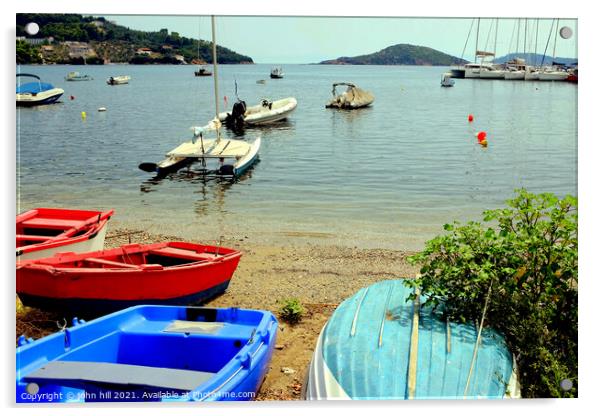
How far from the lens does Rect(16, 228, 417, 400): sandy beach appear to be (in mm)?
5289

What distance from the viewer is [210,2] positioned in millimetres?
4441

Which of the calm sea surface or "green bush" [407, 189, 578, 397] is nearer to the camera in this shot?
"green bush" [407, 189, 578, 397]

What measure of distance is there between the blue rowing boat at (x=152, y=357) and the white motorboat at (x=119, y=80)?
79.1 inches

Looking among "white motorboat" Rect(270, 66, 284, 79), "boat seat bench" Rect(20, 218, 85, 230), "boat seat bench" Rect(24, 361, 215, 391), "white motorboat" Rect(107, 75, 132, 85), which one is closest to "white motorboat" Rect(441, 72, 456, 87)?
"white motorboat" Rect(270, 66, 284, 79)

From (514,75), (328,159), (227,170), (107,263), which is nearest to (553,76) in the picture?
(514,75)

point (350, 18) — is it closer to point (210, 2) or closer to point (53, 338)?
point (210, 2)

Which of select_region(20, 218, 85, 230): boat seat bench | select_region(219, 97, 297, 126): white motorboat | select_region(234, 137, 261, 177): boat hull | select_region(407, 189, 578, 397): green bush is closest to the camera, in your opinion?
select_region(407, 189, 578, 397): green bush

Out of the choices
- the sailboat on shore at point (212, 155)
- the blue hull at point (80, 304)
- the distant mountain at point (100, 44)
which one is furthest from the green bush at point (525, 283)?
the sailboat on shore at point (212, 155)

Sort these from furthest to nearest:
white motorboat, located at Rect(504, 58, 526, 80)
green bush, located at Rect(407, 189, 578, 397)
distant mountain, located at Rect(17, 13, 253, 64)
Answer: white motorboat, located at Rect(504, 58, 526, 80), distant mountain, located at Rect(17, 13, 253, 64), green bush, located at Rect(407, 189, 578, 397)

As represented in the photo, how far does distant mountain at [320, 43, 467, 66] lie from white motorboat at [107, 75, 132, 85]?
176 centimetres

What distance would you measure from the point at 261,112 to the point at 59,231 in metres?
5.15

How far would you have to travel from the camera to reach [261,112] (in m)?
11.0

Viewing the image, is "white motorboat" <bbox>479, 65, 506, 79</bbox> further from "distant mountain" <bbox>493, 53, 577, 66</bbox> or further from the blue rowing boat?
the blue rowing boat

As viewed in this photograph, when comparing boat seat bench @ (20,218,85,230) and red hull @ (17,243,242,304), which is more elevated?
boat seat bench @ (20,218,85,230)
